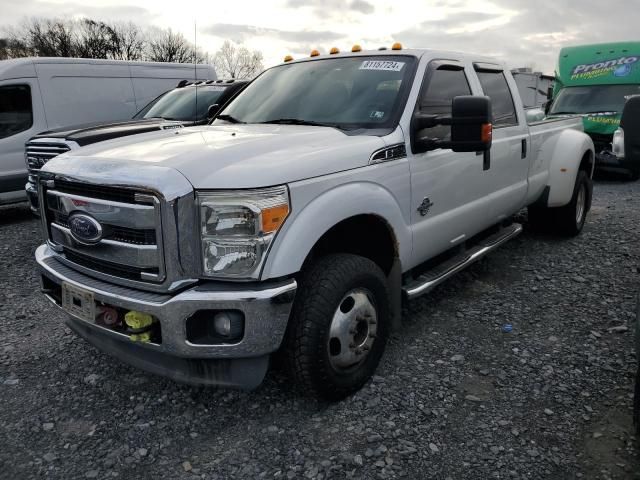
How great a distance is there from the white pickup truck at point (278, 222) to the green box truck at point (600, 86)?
784 centimetres

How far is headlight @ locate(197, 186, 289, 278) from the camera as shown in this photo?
7.47ft

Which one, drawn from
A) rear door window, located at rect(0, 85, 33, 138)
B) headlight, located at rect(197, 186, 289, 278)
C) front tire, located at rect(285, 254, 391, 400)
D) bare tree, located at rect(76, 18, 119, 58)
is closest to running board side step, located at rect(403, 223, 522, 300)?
front tire, located at rect(285, 254, 391, 400)

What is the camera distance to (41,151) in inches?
243

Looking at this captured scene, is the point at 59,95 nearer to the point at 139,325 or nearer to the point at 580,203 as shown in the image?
the point at 139,325

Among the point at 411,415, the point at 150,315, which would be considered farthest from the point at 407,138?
the point at 150,315

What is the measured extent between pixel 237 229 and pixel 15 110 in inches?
281

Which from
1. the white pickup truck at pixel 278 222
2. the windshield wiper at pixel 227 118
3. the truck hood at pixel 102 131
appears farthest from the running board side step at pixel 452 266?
the truck hood at pixel 102 131

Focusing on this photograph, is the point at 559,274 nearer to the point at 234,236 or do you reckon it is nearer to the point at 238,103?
the point at 238,103

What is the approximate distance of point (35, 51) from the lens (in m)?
34.8

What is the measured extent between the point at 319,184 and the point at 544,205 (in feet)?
12.4

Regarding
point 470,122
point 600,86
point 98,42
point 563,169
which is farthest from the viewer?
point 98,42

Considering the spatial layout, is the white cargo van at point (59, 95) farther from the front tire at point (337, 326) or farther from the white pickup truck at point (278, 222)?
the front tire at point (337, 326)

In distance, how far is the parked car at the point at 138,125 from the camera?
582 cm

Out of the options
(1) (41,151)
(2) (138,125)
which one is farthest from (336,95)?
(1) (41,151)
